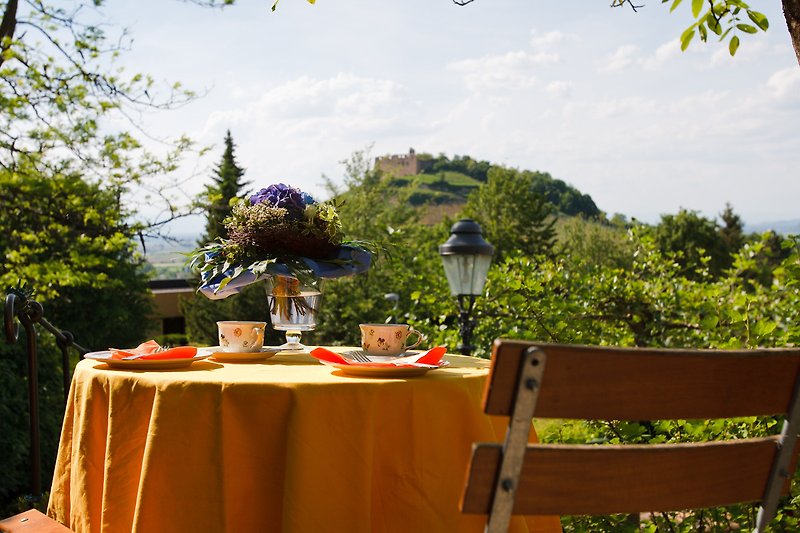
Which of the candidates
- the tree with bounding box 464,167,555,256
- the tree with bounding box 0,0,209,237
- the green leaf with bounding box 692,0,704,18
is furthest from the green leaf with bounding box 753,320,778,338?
the tree with bounding box 464,167,555,256

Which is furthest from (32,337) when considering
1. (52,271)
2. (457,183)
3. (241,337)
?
(457,183)

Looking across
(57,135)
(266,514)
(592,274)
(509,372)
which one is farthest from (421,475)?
(57,135)

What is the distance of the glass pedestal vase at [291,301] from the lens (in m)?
2.94

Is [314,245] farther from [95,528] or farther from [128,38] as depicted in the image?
[128,38]

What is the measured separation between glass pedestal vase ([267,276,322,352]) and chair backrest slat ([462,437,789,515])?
5.39ft

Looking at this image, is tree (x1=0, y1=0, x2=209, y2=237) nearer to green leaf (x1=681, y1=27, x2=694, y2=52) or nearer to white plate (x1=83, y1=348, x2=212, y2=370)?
white plate (x1=83, y1=348, x2=212, y2=370)

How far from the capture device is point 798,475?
296cm

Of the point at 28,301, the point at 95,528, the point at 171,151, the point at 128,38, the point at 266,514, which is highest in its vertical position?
the point at 128,38

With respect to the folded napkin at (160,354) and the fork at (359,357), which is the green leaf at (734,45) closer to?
the fork at (359,357)

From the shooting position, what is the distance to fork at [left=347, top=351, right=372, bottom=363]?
2555 millimetres

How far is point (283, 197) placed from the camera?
2955mm

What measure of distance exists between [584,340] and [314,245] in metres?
2.97

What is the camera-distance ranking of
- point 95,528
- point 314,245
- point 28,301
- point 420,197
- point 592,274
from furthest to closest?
point 420,197
point 592,274
point 28,301
point 314,245
point 95,528

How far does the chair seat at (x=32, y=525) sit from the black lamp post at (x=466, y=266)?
3.31m
